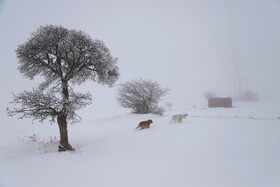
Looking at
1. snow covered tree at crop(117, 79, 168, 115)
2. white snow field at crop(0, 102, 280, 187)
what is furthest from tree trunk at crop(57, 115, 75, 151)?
snow covered tree at crop(117, 79, 168, 115)

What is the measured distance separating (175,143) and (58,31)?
9.73 m

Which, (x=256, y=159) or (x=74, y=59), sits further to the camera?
(x=74, y=59)

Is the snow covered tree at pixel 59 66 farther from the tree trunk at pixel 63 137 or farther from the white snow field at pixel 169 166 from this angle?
the white snow field at pixel 169 166

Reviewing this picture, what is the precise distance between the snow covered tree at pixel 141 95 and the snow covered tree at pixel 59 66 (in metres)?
14.9

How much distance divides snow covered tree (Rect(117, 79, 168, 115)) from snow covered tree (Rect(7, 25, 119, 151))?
1490cm

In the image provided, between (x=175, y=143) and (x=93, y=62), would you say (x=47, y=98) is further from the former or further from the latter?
(x=175, y=143)

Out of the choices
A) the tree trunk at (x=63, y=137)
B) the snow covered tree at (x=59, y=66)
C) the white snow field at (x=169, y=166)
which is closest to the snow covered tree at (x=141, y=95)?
the snow covered tree at (x=59, y=66)

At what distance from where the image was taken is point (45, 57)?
11.0 meters

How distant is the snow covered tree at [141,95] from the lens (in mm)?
26812

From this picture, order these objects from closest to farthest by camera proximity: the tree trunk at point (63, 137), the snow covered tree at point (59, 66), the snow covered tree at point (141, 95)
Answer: the snow covered tree at point (59, 66)
the tree trunk at point (63, 137)
the snow covered tree at point (141, 95)

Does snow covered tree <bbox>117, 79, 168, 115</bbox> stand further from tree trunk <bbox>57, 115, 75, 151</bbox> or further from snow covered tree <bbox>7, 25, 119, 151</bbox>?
tree trunk <bbox>57, 115, 75, 151</bbox>

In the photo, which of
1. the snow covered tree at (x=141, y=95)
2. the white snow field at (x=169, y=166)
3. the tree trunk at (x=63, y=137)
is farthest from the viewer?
the snow covered tree at (x=141, y=95)

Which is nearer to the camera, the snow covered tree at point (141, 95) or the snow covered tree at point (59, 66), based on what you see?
the snow covered tree at point (59, 66)

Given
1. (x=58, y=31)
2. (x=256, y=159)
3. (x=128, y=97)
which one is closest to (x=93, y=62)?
(x=58, y=31)
